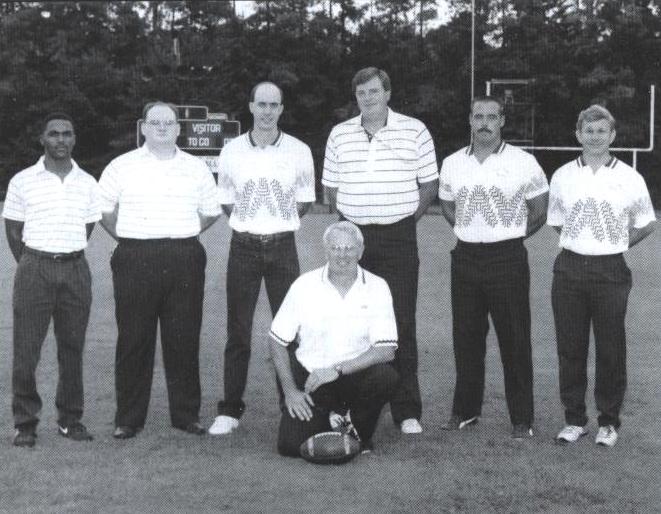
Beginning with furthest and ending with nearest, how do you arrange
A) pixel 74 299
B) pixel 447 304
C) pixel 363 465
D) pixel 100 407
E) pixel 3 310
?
pixel 447 304 < pixel 3 310 < pixel 100 407 < pixel 74 299 < pixel 363 465

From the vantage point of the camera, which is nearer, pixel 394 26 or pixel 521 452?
pixel 521 452

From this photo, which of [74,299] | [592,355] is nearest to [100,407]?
[74,299]

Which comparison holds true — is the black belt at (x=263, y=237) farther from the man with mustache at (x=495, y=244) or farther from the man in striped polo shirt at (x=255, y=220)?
the man with mustache at (x=495, y=244)

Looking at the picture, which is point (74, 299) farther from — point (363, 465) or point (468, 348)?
point (468, 348)

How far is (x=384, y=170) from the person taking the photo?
6.16 metres

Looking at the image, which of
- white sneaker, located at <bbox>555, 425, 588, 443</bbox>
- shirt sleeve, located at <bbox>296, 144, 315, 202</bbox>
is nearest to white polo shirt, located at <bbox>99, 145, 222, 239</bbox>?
shirt sleeve, located at <bbox>296, 144, 315, 202</bbox>

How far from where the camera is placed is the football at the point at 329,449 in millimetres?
5422

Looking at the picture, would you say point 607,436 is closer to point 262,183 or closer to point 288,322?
point 288,322

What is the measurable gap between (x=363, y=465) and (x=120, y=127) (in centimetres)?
3631

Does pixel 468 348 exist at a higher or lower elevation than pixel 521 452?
higher

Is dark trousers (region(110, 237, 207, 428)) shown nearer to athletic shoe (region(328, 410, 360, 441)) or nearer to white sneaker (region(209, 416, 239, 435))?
white sneaker (region(209, 416, 239, 435))

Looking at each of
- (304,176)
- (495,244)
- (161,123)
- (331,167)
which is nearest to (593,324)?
(495,244)

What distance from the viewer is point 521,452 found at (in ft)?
18.7

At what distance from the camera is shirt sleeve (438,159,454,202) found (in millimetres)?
6193
